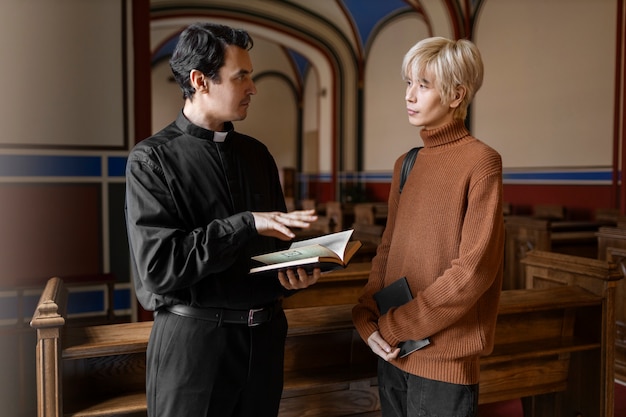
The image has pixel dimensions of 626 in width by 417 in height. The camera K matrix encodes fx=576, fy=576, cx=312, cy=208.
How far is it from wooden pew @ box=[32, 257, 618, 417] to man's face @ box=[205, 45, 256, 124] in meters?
0.82

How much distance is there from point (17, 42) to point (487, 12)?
6416 millimetres

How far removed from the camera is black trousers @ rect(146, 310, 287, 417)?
4.74 feet

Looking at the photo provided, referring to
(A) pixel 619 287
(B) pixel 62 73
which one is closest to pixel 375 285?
(A) pixel 619 287

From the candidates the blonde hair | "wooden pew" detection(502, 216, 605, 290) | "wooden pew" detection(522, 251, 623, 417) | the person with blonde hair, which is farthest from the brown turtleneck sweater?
"wooden pew" detection(502, 216, 605, 290)

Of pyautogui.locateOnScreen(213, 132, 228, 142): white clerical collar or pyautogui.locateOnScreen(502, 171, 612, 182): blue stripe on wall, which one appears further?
pyautogui.locateOnScreen(502, 171, 612, 182): blue stripe on wall

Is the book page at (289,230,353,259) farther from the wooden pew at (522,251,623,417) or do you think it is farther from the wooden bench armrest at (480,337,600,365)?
the wooden pew at (522,251,623,417)

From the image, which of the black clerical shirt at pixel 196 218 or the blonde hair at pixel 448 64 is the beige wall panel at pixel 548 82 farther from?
the black clerical shirt at pixel 196 218

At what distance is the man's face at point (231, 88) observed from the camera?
149 centimetres

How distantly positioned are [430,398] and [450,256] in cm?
39

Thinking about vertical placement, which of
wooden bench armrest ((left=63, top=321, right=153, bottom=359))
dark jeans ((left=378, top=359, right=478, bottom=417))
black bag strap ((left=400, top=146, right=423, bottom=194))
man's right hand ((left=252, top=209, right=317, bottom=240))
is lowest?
dark jeans ((left=378, top=359, right=478, bottom=417))

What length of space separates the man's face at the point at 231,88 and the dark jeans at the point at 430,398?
86 cm

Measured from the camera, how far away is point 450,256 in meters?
1.55

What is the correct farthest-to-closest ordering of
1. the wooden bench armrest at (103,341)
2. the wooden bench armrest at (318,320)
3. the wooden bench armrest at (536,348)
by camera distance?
the wooden bench armrest at (536,348), the wooden bench armrest at (318,320), the wooden bench armrest at (103,341)

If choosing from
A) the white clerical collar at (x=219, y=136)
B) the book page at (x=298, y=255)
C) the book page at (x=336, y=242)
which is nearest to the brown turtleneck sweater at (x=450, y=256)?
the book page at (x=336, y=242)
